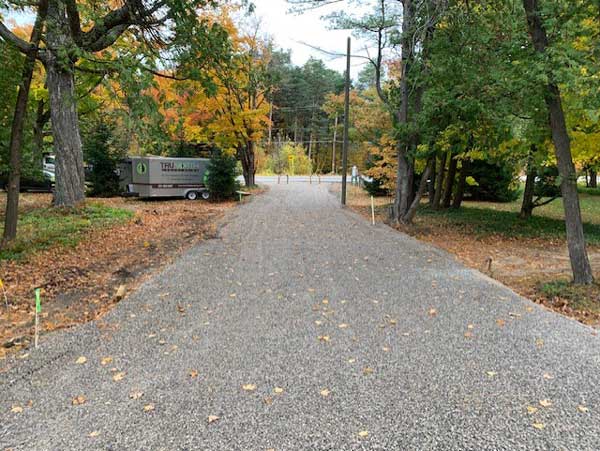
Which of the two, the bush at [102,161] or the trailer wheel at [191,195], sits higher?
the bush at [102,161]

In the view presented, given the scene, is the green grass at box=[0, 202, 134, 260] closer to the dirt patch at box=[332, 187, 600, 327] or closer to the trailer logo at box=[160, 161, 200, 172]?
the trailer logo at box=[160, 161, 200, 172]

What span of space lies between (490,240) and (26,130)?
46.2 feet

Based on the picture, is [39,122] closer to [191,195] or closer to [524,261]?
[191,195]

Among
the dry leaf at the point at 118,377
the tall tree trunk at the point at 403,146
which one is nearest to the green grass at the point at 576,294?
the dry leaf at the point at 118,377

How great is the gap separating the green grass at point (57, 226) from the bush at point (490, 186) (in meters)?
17.8

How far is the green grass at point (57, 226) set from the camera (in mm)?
8227

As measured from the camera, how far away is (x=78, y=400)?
3.12 m

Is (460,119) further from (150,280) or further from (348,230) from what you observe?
(150,280)

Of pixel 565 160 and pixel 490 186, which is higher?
pixel 565 160

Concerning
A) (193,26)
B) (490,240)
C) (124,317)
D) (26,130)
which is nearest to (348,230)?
(490,240)

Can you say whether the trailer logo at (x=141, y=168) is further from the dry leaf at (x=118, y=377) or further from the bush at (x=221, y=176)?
the dry leaf at (x=118, y=377)

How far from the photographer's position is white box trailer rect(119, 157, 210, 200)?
771 inches

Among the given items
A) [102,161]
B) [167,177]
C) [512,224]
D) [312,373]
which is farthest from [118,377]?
[102,161]

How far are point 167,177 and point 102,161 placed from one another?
4.66 meters
